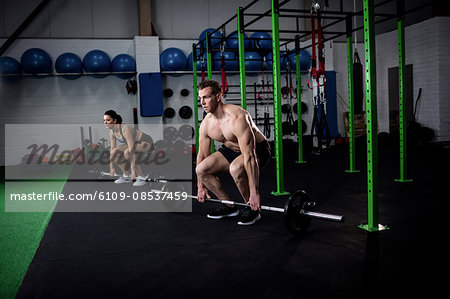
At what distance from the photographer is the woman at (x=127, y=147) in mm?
4598

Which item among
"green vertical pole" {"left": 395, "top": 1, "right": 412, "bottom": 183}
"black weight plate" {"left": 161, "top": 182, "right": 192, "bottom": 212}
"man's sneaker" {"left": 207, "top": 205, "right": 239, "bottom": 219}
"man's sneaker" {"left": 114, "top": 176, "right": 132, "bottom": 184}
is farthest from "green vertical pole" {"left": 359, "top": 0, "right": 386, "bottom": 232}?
"man's sneaker" {"left": 114, "top": 176, "right": 132, "bottom": 184}

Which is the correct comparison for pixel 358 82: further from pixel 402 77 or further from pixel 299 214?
pixel 299 214

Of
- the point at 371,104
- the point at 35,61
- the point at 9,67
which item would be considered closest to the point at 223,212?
the point at 371,104

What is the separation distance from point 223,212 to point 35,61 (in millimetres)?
5355

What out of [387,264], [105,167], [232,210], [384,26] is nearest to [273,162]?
[105,167]

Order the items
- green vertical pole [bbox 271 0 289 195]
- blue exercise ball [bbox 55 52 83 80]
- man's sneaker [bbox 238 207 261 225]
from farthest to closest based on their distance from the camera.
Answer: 1. blue exercise ball [bbox 55 52 83 80]
2. green vertical pole [bbox 271 0 289 195]
3. man's sneaker [bbox 238 207 261 225]

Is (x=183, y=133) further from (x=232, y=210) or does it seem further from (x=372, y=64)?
(x=372, y=64)

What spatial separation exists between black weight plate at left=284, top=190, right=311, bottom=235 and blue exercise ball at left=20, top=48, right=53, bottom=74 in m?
5.94

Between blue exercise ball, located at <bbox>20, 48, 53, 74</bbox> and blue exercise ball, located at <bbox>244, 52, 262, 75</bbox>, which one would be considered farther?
blue exercise ball, located at <bbox>244, 52, 262, 75</bbox>

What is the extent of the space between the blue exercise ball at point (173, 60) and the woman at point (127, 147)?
283 cm

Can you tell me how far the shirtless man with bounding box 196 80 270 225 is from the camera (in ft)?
8.64

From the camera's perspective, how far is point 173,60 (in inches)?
290

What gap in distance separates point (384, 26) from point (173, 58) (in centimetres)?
535

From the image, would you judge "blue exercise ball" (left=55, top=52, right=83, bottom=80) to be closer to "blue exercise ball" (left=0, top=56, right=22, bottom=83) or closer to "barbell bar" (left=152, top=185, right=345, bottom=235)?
"blue exercise ball" (left=0, top=56, right=22, bottom=83)
